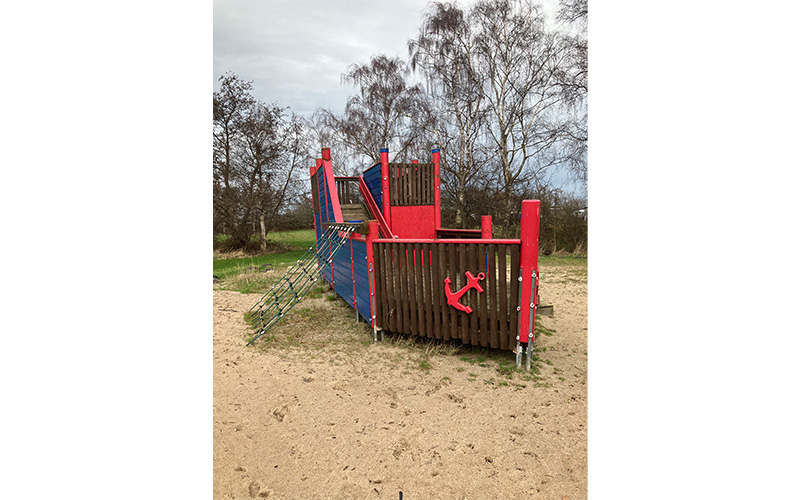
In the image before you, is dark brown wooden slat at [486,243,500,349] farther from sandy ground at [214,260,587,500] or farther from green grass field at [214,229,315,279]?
green grass field at [214,229,315,279]

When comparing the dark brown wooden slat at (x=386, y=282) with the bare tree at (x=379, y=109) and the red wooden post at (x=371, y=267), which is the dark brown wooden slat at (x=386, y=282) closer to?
the red wooden post at (x=371, y=267)

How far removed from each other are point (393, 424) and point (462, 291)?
5.49 feet

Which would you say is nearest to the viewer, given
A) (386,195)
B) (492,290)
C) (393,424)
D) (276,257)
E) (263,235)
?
(393,424)

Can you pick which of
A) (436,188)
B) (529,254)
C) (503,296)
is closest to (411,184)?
(436,188)

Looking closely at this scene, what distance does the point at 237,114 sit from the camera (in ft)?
47.4

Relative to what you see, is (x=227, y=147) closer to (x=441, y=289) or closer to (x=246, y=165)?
(x=246, y=165)

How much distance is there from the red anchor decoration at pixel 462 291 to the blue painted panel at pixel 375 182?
3.02 metres

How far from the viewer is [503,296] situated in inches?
155

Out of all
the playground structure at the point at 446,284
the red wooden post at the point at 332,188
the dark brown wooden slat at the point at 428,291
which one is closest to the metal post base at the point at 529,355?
the playground structure at the point at 446,284

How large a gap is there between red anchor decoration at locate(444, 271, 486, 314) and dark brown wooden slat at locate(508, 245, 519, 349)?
32 cm

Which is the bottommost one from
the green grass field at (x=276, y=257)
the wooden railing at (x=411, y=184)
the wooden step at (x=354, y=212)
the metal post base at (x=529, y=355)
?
the metal post base at (x=529, y=355)

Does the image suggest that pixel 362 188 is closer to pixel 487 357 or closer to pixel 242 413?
pixel 487 357

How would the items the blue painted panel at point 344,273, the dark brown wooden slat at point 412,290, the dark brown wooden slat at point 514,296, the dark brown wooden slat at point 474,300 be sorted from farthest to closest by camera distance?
1. the blue painted panel at point 344,273
2. the dark brown wooden slat at point 412,290
3. the dark brown wooden slat at point 474,300
4. the dark brown wooden slat at point 514,296

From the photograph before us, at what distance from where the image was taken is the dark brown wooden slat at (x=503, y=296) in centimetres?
384
